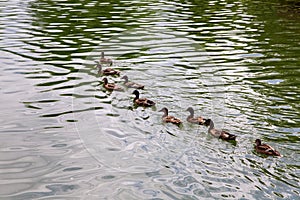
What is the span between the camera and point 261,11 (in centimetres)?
3064

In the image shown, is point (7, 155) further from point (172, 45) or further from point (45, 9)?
point (45, 9)

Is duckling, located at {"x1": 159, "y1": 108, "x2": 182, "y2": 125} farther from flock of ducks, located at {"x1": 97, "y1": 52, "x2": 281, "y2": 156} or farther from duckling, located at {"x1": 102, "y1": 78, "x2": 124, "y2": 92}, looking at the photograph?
duckling, located at {"x1": 102, "y1": 78, "x2": 124, "y2": 92}

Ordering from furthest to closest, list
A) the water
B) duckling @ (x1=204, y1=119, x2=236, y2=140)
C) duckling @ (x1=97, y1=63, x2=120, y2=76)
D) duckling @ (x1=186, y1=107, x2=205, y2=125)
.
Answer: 1. duckling @ (x1=97, y1=63, x2=120, y2=76)
2. duckling @ (x1=186, y1=107, x2=205, y2=125)
3. duckling @ (x1=204, y1=119, x2=236, y2=140)
4. the water

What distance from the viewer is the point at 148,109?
14148 millimetres

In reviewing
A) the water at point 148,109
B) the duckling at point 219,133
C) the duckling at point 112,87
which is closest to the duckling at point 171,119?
the water at point 148,109

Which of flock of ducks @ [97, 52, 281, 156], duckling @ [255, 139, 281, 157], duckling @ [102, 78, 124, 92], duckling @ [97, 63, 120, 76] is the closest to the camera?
duckling @ [255, 139, 281, 157]

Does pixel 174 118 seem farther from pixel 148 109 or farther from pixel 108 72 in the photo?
pixel 108 72

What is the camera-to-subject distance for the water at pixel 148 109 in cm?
995

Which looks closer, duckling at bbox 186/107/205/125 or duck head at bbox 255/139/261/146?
duck head at bbox 255/139/261/146

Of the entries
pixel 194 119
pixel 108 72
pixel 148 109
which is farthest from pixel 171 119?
pixel 108 72

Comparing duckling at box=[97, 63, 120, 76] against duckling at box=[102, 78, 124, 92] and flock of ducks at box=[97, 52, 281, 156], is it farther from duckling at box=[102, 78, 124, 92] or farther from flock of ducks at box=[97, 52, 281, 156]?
duckling at box=[102, 78, 124, 92]

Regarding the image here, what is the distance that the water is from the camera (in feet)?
32.6

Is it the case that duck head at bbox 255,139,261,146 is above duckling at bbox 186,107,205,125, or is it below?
above

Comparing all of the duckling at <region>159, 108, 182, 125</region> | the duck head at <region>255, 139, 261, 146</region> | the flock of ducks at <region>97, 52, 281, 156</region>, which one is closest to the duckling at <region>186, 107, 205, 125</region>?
the flock of ducks at <region>97, 52, 281, 156</region>
